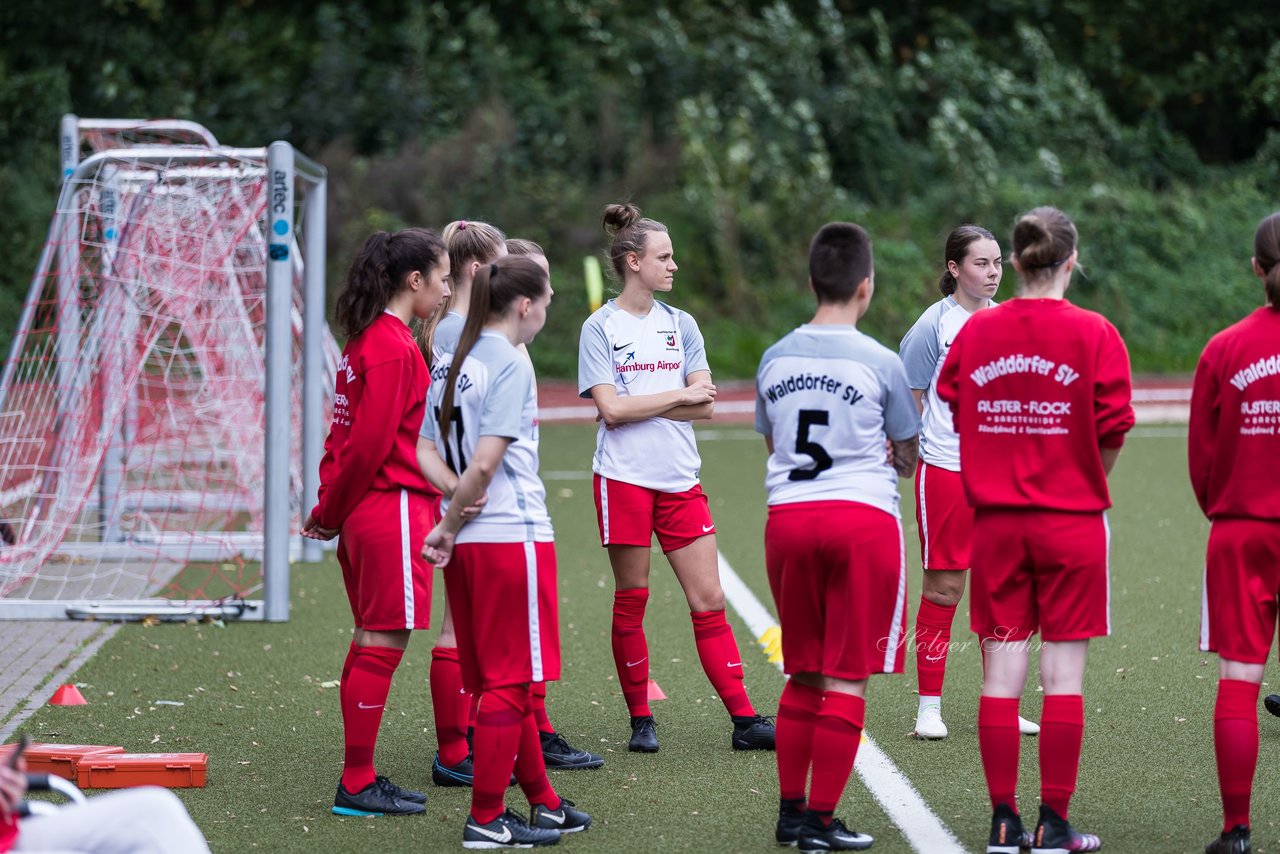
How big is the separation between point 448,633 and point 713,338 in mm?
18680

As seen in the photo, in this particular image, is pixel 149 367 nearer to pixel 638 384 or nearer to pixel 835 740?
pixel 638 384

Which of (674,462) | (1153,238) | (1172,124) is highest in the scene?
(1172,124)

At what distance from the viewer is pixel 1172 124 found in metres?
31.1

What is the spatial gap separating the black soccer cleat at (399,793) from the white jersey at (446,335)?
142cm

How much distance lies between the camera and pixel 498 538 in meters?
4.54

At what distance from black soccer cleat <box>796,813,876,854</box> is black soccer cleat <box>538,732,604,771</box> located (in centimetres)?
127

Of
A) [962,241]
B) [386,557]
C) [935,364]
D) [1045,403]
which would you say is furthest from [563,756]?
[962,241]

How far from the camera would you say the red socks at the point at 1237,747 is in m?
4.29

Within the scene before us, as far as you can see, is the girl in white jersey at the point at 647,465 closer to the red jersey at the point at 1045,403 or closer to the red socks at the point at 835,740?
the red socks at the point at 835,740

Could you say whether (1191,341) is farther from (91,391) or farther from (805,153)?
(91,391)

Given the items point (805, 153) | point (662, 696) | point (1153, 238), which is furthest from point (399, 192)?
point (662, 696)

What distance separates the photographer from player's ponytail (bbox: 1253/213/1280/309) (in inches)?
170

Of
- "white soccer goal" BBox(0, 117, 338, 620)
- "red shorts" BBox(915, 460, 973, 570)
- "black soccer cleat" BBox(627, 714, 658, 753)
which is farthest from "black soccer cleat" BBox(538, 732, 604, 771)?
"white soccer goal" BBox(0, 117, 338, 620)

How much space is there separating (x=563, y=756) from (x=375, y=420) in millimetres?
1541
